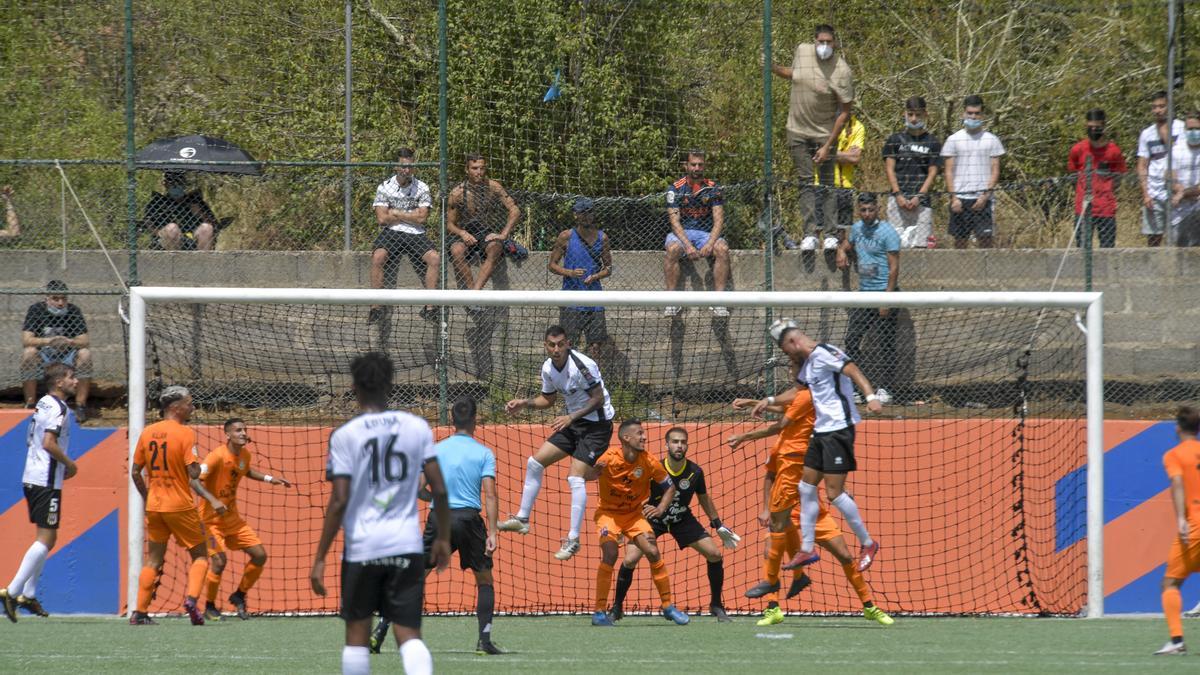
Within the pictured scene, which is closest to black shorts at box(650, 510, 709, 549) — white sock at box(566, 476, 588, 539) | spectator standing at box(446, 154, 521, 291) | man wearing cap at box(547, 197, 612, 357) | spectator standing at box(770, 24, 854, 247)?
white sock at box(566, 476, 588, 539)

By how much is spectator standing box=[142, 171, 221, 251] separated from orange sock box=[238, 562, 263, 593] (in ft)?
11.5

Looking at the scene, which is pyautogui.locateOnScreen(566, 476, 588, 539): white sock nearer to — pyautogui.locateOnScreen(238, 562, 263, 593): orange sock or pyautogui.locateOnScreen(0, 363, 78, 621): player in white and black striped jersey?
pyautogui.locateOnScreen(238, 562, 263, 593): orange sock

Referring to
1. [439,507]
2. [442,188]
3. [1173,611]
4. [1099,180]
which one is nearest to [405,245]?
[442,188]

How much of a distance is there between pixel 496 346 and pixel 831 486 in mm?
4124

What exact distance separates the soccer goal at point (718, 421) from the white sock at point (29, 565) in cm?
127

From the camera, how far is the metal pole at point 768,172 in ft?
41.3

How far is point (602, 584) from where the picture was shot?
11062 mm

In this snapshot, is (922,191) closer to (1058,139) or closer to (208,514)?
(1058,139)

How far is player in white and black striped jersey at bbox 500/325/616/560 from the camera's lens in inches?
452

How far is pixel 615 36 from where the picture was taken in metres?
13.6

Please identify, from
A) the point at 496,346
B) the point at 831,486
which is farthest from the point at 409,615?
the point at 496,346

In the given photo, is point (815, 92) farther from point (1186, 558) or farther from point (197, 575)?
point (197, 575)

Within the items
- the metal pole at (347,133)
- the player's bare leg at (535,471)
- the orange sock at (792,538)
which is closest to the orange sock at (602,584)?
the player's bare leg at (535,471)

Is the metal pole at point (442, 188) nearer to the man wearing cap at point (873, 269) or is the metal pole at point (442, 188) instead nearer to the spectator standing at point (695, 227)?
the spectator standing at point (695, 227)
